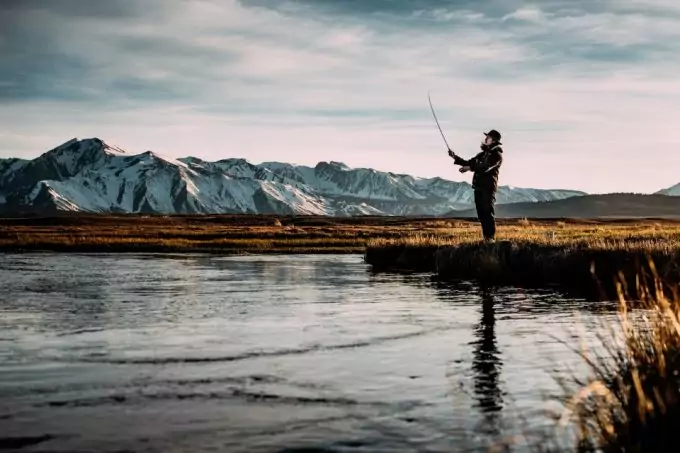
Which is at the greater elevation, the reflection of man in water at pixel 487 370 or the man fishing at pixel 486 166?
the man fishing at pixel 486 166

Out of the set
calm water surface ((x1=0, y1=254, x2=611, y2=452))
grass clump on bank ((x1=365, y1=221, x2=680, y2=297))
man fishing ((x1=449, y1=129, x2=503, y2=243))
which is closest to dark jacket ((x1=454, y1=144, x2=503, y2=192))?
man fishing ((x1=449, y1=129, x2=503, y2=243))

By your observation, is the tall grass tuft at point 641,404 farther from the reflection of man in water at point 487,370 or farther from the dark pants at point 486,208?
the dark pants at point 486,208

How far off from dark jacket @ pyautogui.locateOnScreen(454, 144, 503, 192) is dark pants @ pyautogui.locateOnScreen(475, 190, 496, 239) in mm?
211

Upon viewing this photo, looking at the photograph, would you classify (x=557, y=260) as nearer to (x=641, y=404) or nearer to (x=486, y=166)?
(x=486, y=166)

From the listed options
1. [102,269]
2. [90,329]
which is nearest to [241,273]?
[102,269]

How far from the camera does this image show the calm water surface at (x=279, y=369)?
30.9 ft

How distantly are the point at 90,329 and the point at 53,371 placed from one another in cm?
500

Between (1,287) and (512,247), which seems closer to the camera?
(1,287)

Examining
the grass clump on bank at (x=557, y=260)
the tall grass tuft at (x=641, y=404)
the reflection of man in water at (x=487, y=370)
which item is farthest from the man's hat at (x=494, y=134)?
the tall grass tuft at (x=641, y=404)

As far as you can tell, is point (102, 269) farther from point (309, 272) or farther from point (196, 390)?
point (196, 390)

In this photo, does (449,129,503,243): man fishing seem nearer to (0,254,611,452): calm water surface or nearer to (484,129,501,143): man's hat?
(484,129,501,143): man's hat

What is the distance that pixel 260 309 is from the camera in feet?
73.3

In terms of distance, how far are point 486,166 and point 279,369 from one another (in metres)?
18.1

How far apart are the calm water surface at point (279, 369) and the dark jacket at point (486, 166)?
567cm
